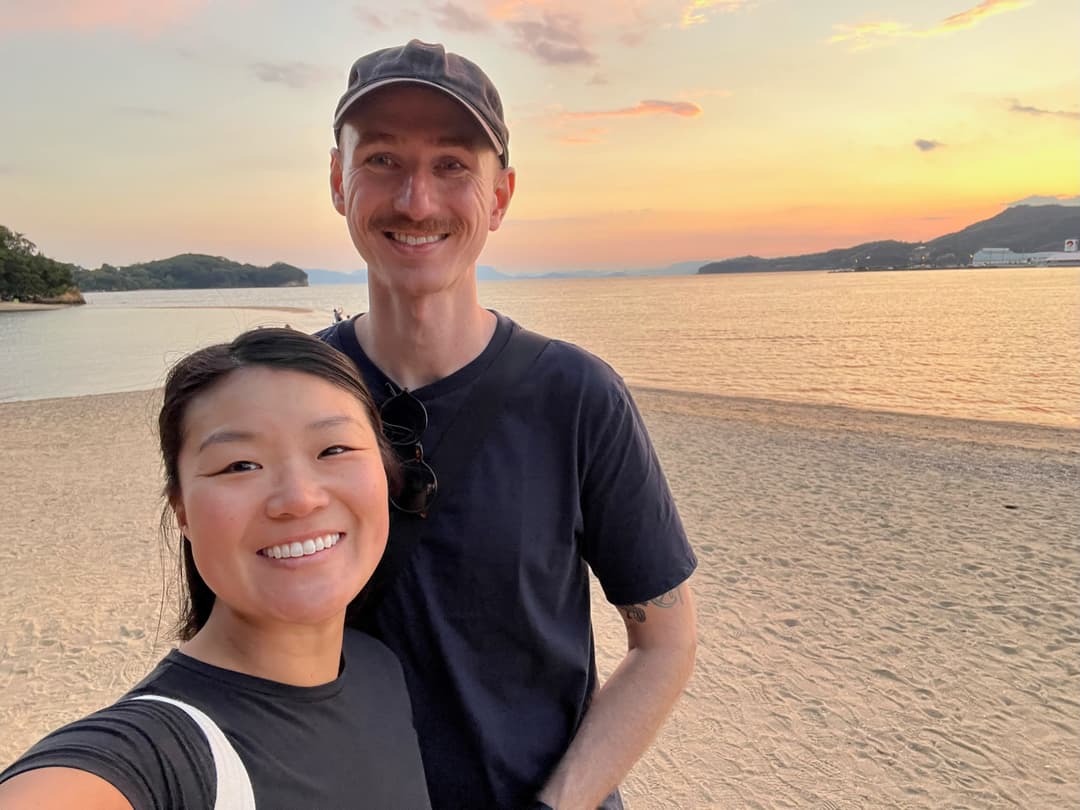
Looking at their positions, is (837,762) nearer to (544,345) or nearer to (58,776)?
(544,345)

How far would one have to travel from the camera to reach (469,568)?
5.64 ft

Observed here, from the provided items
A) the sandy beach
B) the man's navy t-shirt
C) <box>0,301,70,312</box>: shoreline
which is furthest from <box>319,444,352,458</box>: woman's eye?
<box>0,301,70,312</box>: shoreline

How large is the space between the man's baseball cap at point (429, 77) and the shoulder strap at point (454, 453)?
0.63 metres

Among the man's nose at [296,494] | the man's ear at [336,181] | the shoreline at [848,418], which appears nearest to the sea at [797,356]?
the shoreline at [848,418]

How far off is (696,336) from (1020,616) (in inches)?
1513

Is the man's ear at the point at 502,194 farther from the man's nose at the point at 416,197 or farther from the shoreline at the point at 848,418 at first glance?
the shoreline at the point at 848,418

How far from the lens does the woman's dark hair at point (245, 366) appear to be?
1.53m

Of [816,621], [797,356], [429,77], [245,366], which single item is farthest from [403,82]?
[797,356]

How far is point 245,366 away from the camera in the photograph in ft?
5.01

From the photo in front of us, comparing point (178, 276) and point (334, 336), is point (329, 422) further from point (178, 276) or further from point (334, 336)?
point (178, 276)

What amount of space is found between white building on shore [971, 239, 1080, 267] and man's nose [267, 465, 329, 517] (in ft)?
727

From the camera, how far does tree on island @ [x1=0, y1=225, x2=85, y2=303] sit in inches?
3396

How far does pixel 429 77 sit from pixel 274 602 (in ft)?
4.20

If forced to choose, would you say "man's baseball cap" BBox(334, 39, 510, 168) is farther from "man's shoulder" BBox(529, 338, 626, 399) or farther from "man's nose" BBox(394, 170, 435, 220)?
"man's shoulder" BBox(529, 338, 626, 399)
